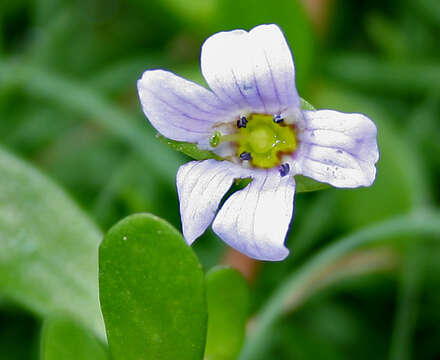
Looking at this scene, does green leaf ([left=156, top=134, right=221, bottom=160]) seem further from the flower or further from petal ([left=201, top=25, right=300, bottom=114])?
petal ([left=201, top=25, right=300, bottom=114])

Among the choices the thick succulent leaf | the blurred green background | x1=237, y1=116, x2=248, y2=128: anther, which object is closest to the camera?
the thick succulent leaf

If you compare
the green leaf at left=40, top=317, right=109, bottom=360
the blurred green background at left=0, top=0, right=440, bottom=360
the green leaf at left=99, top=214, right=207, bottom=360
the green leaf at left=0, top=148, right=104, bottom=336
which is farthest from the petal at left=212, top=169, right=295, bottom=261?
the blurred green background at left=0, top=0, right=440, bottom=360

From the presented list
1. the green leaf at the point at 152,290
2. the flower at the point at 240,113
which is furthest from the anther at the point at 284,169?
the green leaf at the point at 152,290

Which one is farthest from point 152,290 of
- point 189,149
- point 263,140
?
point 263,140

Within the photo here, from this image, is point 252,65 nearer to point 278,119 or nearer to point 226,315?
point 278,119

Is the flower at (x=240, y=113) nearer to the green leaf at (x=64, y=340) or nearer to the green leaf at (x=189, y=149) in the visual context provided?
the green leaf at (x=189, y=149)

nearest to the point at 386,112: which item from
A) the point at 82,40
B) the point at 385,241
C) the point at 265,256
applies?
the point at 385,241
